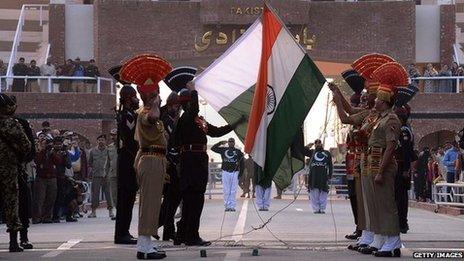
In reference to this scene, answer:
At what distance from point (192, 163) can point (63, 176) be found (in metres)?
10.6

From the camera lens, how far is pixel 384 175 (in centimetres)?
1565

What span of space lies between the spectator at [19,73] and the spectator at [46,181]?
15.9 metres

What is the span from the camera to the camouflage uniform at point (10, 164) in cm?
1653

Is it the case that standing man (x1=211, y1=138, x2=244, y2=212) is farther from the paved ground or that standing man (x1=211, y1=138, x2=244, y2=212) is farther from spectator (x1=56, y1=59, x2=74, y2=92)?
spectator (x1=56, y1=59, x2=74, y2=92)

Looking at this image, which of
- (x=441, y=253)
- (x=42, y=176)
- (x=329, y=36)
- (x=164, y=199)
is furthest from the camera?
(x=329, y=36)

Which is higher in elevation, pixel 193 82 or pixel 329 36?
pixel 329 36

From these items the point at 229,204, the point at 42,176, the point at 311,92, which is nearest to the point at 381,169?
the point at 311,92

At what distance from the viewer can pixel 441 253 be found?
15.4 metres

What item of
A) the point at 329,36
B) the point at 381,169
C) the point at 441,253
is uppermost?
the point at 329,36

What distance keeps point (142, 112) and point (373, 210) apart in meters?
2.96

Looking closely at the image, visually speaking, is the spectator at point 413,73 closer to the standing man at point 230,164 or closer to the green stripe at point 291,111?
the standing man at point 230,164

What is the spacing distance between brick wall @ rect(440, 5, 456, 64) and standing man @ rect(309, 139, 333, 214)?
1581cm

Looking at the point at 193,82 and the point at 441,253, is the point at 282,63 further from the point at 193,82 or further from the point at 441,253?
the point at 441,253

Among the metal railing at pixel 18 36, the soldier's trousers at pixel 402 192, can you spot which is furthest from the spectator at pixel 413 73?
the soldier's trousers at pixel 402 192
